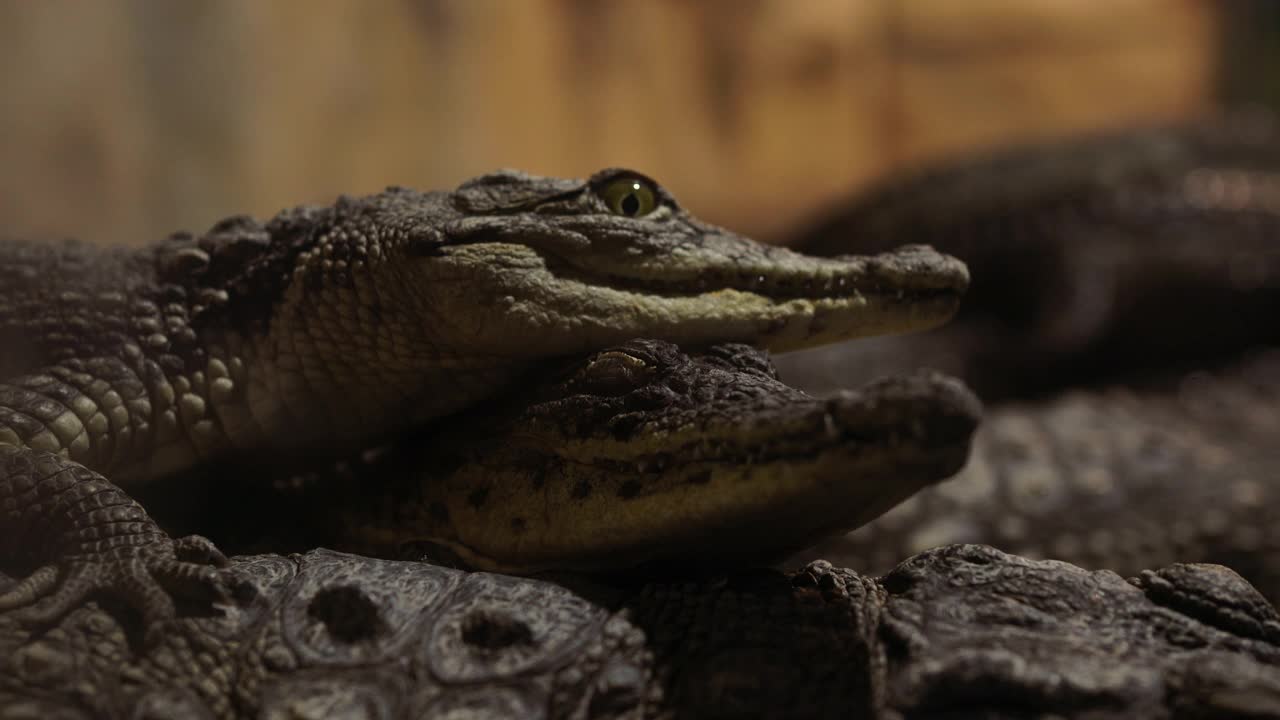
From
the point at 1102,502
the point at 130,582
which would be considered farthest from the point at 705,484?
the point at 1102,502

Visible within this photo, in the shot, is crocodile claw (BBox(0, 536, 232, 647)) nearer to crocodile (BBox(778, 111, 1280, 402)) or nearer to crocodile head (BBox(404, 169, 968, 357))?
crocodile head (BBox(404, 169, 968, 357))

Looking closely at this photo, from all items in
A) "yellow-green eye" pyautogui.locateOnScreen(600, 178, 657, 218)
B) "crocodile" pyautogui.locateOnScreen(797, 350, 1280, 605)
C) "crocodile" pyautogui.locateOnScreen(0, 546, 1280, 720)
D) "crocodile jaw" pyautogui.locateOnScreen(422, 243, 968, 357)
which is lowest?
"crocodile" pyautogui.locateOnScreen(797, 350, 1280, 605)

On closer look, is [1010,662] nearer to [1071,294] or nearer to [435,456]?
[435,456]

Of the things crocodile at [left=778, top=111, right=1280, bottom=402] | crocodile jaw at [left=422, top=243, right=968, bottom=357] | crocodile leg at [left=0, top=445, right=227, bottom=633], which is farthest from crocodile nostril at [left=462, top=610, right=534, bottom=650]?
crocodile at [left=778, top=111, right=1280, bottom=402]

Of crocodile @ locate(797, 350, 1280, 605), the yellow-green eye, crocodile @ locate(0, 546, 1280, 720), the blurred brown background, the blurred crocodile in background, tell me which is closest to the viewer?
crocodile @ locate(0, 546, 1280, 720)

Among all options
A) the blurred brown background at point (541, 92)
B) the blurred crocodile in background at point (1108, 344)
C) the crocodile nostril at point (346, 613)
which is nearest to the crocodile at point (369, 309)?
the crocodile nostril at point (346, 613)

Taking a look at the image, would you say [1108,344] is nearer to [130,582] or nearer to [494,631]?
[494,631]

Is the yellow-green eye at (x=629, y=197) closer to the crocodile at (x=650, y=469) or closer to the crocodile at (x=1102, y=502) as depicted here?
Result: the crocodile at (x=650, y=469)

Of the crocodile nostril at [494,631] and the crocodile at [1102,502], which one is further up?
the crocodile nostril at [494,631]
